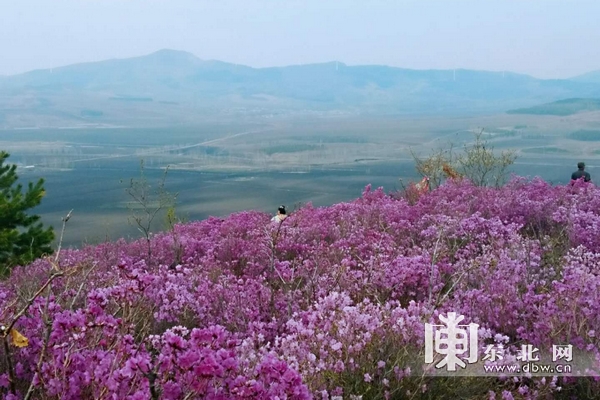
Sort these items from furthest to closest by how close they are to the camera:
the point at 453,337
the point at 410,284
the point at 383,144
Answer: the point at 383,144
the point at 410,284
the point at 453,337

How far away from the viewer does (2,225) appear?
1278cm

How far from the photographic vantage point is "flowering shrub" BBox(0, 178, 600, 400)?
3.46 m

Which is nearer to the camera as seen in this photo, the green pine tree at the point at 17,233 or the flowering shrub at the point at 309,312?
the flowering shrub at the point at 309,312

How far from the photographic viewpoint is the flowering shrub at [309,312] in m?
3.46

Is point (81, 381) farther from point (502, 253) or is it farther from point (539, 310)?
point (502, 253)

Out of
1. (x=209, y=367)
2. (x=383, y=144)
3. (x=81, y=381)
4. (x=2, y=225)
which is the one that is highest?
(x=209, y=367)

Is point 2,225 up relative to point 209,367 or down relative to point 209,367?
down

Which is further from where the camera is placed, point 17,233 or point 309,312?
point 17,233

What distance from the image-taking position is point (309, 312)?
5551 millimetres

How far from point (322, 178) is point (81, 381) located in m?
77.7

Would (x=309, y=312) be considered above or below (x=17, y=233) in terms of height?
above

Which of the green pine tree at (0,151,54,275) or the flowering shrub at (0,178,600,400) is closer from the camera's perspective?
the flowering shrub at (0,178,600,400)

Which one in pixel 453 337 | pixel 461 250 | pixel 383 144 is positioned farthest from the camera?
pixel 383 144

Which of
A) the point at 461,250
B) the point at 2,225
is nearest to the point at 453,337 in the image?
the point at 461,250
